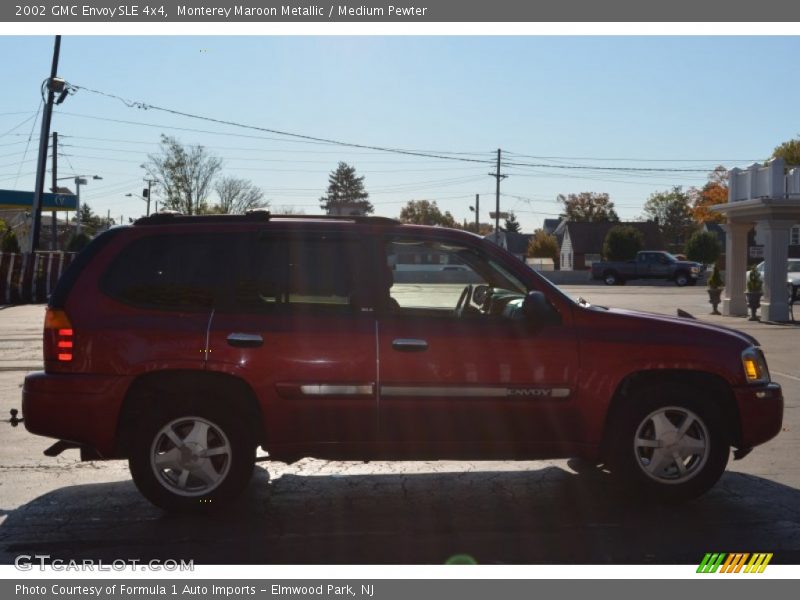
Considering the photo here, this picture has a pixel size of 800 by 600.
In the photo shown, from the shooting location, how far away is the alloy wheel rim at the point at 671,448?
6.12m

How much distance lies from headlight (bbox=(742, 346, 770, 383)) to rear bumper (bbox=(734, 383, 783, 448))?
0.20ft

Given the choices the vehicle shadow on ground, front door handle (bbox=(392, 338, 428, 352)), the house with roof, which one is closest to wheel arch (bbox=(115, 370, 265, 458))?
the vehicle shadow on ground

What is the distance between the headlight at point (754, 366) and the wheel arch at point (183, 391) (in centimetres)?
316

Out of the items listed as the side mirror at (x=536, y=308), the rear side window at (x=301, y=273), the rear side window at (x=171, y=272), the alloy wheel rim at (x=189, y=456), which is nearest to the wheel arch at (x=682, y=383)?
the side mirror at (x=536, y=308)

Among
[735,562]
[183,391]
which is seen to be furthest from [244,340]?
[735,562]

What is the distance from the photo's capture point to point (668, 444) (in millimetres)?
6133

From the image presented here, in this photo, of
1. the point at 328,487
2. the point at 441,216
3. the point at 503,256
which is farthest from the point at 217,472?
the point at 441,216

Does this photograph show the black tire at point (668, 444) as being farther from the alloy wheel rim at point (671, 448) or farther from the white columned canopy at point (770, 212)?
the white columned canopy at point (770, 212)

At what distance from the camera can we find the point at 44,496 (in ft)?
21.2

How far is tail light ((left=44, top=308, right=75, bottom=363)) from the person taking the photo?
19.2ft

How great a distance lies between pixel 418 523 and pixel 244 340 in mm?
1545

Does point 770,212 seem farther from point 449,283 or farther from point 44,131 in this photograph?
point 44,131

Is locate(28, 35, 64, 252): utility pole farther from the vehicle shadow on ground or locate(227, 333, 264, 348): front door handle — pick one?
locate(227, 333, 264, 348): front door handle

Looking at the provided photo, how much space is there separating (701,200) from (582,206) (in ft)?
64.5
